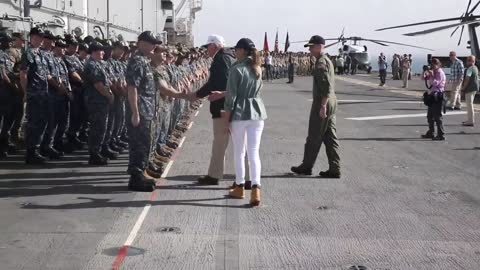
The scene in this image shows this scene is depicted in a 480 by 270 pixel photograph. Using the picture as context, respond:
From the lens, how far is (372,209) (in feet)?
22.6

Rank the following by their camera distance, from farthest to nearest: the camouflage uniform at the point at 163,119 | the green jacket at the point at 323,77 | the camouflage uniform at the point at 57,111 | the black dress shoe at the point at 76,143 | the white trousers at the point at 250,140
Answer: the black dress shoe at the point at 76,143 < the camouflage uniform at the point at 57,111 < the camouflage uniform at the point at 163,119 < the green jacket at the point at 323,77 < the white trousers at the point at 250,140

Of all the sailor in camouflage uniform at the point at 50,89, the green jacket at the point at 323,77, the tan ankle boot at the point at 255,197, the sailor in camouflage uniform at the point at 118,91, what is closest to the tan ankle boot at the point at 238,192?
the tan ankle boot at the point at 255,197

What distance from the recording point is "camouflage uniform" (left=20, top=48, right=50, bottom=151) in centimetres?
888

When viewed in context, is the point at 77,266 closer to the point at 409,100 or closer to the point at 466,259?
the point at 466,259

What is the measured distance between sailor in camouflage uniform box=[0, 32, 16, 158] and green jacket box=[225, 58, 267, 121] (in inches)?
173

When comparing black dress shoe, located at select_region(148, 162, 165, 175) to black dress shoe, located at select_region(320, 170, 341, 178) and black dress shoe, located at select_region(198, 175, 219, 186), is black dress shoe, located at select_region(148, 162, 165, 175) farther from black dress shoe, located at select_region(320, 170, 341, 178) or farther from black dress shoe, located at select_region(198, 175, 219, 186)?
black dress shoe, located at select_region(320, 170, 341, 178)

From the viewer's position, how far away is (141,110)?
24.1 feet

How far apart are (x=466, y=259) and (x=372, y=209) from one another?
1733 mm

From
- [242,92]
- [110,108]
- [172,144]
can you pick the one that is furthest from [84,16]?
[242,92]

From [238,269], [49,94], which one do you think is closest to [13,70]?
[49,94]

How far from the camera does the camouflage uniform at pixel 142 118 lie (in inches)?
288

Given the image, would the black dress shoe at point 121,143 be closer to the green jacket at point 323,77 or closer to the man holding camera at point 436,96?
the green jacket at point 323,77

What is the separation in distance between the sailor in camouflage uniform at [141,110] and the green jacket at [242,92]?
1.16 metres

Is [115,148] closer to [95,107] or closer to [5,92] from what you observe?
[95,107]
